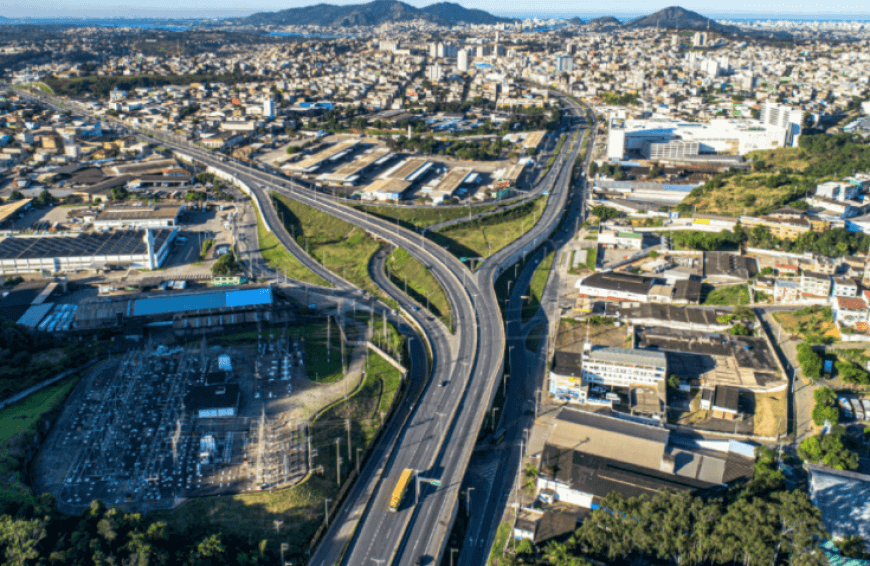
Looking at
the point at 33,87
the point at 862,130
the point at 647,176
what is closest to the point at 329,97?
the point at 33,87

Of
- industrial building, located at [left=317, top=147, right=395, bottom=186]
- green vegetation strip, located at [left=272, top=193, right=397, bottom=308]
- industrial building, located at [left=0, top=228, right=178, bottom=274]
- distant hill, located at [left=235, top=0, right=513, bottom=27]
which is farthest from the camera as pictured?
distant hill, located at [left=235, top=0, right=513, bottom=27]

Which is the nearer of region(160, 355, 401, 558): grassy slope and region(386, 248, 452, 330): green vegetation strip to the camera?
region(160, 355, 401, 558): grassy slope

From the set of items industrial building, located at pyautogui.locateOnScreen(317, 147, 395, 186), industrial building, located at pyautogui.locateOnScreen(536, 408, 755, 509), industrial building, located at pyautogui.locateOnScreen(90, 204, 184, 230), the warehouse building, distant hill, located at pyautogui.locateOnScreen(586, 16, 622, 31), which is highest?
distant hill, located at pyautogui.locateOnScreen(586, 16, 622, 31)

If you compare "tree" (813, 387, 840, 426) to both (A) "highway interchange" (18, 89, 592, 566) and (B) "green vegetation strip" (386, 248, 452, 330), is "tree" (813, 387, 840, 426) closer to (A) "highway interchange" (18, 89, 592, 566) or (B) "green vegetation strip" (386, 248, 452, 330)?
(A) "highway interchange" (18, 89, 592, 566)

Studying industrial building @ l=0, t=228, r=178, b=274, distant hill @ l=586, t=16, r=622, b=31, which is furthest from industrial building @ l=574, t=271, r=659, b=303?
distant hill @ l=586, t=16, r=622, b=31

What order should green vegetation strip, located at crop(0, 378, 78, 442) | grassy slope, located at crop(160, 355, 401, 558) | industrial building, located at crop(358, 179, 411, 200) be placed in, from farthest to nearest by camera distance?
industrial building, located at crop(358, 179, 411, 200) → green vegetation strip, located at crop(0, 378, 78, 442) → grassy slope, located at crop(160, 355, 401, 558)

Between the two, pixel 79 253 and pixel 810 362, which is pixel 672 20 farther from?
pixel 79 253

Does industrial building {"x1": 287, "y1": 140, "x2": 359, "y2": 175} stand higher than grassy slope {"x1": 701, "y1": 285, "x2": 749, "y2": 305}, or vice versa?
industrial building {"x1": 287, "y1": 140, "x2": 359, "y2": 175}
